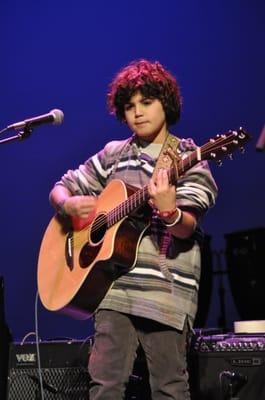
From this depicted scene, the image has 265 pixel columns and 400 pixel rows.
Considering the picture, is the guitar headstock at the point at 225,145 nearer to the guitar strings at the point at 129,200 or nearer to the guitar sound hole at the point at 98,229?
the guitar strings at the point at 129,200

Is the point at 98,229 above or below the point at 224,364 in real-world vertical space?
above

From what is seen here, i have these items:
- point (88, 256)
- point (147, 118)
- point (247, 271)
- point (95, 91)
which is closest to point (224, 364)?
point (88, 256)

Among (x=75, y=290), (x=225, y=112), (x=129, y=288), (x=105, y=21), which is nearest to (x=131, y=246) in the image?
(x=129, y=288)

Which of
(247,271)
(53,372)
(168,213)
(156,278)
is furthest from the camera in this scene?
(247,271)

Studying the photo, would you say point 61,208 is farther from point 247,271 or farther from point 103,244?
point 247,271

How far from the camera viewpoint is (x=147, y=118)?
85.7 inches

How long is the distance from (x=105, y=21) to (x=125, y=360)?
2.73 m

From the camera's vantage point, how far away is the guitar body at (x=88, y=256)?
6.64 feet

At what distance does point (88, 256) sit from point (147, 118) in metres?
0.52

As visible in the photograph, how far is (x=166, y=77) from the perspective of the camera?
7.47ft

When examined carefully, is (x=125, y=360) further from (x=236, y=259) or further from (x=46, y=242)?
(x=236, y=259)

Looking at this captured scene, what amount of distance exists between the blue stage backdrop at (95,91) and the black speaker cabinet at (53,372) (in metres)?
1.38

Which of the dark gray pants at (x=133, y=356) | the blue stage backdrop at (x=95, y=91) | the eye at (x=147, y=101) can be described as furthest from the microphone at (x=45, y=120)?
the blue stage backdrop at (x=95, y=91)

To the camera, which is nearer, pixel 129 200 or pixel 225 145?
pixel 225 145
